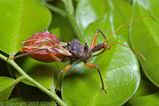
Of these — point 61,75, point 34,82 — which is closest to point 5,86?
point 34,82

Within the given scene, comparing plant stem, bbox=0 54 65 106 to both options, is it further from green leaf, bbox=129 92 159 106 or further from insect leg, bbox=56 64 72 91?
green leaf, bbox=129 92 159 106

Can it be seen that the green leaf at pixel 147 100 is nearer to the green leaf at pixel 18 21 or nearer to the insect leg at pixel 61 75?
the insect leg at pixel 61 75

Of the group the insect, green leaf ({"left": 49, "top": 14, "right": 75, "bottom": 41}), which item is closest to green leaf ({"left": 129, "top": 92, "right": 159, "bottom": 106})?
the insect

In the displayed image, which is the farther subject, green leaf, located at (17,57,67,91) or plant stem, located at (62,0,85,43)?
plant stem, located at (62,0,85,43)

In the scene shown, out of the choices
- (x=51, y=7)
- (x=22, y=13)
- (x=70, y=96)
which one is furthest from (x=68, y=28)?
(x=70, y=96)

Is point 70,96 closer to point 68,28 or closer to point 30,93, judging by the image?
point 30,93

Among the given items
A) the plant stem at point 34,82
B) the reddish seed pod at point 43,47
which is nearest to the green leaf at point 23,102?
the plant stem at point 34,82
